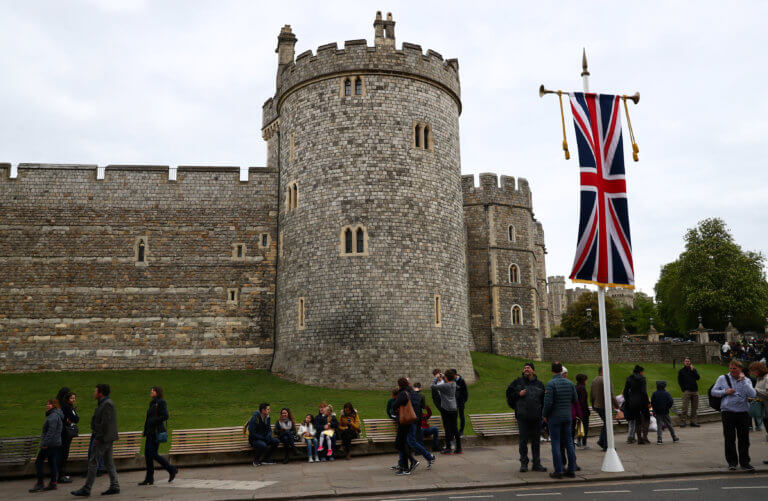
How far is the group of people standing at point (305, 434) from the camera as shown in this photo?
13.2 m

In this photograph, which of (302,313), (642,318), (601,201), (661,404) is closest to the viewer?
(601,201)

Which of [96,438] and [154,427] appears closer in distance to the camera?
[96,438]

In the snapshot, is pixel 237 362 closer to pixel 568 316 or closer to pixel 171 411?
pixel 171 411

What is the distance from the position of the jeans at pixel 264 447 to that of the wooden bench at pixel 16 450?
13.7 ft

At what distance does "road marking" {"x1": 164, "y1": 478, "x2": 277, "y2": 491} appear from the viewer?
1062 cm

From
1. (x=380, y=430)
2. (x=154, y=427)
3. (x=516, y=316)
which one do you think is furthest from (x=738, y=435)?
(x=516, y=316)

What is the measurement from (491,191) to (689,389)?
21.8 metres

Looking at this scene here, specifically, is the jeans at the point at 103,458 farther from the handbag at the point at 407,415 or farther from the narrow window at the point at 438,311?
the narrow window at the point at 438,311

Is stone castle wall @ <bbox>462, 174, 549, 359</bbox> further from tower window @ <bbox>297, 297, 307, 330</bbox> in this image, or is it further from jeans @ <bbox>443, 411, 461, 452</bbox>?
jeans @ <bbox>443, 411, 461, 452</bbox>

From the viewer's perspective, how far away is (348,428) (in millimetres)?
13672

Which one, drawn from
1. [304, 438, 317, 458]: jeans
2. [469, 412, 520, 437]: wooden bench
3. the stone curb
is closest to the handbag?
the stone curb

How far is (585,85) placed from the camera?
12.6 metres

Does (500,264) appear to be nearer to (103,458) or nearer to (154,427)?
(154,427)

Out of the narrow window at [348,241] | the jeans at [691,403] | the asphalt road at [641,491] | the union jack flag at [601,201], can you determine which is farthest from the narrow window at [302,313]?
the asphalt road at [641,491]
